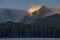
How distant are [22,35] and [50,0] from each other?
593mm

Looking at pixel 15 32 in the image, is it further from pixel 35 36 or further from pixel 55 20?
pixel 55 20

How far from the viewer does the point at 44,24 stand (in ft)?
14.7

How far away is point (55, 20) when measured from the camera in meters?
4.48

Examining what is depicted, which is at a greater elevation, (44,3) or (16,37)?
(44,3)

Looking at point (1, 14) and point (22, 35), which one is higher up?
point (1, 14)

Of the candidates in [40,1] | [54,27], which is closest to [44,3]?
[40,1]

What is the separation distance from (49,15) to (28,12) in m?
0.28

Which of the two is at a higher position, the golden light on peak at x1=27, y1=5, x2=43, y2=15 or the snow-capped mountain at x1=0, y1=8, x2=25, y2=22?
the golden light on peak at x1=27, y1=5, x2=43, y2=15

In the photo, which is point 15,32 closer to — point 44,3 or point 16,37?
point 16,37

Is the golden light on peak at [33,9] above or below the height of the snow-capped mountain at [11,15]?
above

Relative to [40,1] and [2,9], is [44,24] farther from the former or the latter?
[2,9]

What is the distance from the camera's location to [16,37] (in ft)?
14.6

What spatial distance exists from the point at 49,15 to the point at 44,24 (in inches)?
5.4

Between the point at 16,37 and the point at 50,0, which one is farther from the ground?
the point at 50,0
